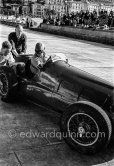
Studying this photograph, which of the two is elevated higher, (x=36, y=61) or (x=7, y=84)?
(x=36, y=61)

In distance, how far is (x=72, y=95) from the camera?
16.0 ft

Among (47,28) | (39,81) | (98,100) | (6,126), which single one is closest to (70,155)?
(98,100)

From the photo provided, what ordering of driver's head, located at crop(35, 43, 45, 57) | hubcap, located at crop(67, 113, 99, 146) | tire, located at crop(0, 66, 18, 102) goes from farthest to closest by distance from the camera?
tire, located at crop(0, 66, 18, 102), driver's head, located at crop(35, 43, 45, 57), hubcap, located at crop(67, 113, 99, 146)

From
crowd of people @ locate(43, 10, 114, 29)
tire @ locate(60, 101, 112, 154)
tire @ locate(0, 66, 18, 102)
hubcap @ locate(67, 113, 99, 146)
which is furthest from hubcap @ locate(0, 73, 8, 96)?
crowd of people @ locate(43, 10, 114, 29)

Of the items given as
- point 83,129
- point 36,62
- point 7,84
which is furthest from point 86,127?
point 7,84

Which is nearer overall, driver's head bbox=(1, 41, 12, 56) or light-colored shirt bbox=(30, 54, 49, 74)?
light-colored shirt bbox=(30, 54, 49, 74)

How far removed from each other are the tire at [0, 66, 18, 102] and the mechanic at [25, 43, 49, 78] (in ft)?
1.09

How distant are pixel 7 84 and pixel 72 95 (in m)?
1.76

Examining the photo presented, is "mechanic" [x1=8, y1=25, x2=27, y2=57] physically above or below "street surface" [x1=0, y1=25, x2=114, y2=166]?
above

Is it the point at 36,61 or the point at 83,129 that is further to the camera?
the point at 36,61

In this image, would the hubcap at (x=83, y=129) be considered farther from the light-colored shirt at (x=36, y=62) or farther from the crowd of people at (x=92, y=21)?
the crowd of people at (x=92, y=21)

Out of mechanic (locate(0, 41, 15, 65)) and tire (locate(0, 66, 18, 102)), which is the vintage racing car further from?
mechanic (locate(0, 41, 15, 65))

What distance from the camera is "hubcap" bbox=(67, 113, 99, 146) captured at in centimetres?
409

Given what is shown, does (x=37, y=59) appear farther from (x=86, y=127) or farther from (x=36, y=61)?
(x=86, y=127)
